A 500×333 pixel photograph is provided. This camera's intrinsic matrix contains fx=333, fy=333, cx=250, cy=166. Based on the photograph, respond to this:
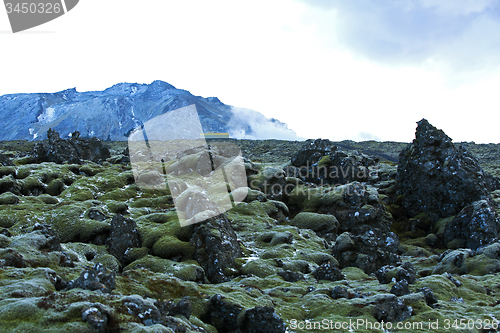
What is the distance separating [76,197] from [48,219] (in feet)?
41.2

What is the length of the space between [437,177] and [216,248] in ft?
148

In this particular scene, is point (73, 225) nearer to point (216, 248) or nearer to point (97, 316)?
point (216, 248)

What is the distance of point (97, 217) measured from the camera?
35.3 m

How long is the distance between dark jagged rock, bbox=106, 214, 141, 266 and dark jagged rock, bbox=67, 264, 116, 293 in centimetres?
1499

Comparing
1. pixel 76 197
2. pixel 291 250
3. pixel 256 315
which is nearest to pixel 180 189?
pixel 76 197

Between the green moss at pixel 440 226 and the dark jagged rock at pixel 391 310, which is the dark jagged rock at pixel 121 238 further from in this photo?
the green moss at pixel 440 226

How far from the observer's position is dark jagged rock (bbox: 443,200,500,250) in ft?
139

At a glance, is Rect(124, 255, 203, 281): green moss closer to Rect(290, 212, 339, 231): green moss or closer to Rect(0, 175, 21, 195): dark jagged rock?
Rect(290, 212, 339, 231): green moss

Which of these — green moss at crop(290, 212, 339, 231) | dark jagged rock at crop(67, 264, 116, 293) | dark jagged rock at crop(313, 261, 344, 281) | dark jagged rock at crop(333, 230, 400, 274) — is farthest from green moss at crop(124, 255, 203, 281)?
green moss at crop(290, 212, 339, 231)

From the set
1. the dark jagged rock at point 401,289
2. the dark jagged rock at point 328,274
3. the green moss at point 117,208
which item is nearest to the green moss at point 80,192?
the green moss at point 117,208

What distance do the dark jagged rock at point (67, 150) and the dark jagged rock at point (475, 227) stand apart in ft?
224

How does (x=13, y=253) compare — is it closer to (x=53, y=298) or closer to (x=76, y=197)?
(x=53, y=298)

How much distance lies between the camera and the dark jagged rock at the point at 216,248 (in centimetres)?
2800

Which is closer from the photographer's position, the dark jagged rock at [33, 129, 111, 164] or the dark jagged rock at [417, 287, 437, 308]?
the dark jagged rock at [417, 287, 437, 308]
